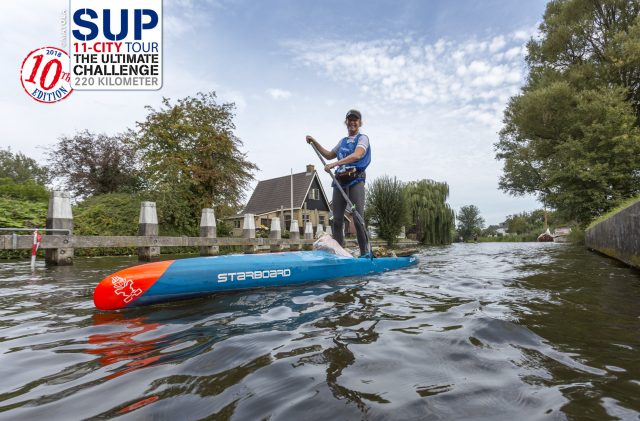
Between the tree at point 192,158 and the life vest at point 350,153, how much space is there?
41.5ft

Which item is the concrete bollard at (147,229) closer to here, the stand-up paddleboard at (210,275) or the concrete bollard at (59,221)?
the concrete bollard at (59,221)

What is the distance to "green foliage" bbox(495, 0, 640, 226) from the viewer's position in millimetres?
14391

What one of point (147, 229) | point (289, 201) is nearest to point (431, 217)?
point (289, 201)

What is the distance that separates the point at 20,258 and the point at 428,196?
88.4 feet

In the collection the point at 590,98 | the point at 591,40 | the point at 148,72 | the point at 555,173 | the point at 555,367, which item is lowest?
the point at 555,367

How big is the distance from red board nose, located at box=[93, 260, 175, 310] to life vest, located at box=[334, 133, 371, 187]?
3.31 meters

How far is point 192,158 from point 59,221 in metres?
11.1

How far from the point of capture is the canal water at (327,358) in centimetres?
138

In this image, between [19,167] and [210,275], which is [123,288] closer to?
[210,275]

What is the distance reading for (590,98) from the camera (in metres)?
16.0

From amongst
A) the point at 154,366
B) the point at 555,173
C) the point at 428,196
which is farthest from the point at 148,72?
the point at 428,196

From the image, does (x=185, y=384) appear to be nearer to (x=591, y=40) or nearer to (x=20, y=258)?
(x=20, y=258)

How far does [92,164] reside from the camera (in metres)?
20.1

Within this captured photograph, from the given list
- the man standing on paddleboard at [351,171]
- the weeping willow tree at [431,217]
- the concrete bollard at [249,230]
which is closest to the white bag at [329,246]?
the man standing on paddleboard at [351,171]
